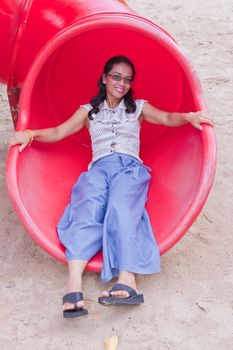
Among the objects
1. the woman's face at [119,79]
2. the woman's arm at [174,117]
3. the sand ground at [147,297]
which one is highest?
the woman's face at [119,79]

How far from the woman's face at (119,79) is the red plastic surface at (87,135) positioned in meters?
0.19

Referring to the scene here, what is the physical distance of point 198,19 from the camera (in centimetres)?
552

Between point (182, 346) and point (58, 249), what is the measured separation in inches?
24.9

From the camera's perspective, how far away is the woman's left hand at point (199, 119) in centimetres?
267

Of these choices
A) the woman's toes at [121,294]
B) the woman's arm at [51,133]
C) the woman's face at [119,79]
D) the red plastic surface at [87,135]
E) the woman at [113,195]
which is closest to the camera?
the woman's toes at [121,294]

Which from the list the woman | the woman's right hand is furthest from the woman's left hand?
the woman's right hand

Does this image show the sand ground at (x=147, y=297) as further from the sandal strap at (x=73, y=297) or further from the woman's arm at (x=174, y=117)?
the woman's arm at (x=174, y=117)

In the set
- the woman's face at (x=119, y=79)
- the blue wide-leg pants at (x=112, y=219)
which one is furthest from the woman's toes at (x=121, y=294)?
the woman's face at (x=119, y=79)

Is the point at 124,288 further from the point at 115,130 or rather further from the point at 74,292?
the point at 115,130

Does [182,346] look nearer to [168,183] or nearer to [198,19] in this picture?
[168,183]

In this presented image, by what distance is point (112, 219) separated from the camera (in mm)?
2576

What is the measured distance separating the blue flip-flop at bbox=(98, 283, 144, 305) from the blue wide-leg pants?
3.6 inches

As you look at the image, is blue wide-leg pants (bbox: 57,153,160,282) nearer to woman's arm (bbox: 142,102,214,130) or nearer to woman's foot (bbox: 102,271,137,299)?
woman's foot (bbox: 102,271,137,299)

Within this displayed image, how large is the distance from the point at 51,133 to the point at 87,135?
513 mm
